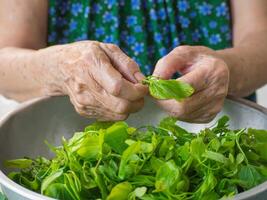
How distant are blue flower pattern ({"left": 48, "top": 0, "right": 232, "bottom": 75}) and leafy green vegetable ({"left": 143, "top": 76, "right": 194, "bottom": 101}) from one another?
1.31 feet

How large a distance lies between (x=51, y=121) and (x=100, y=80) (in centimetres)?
17

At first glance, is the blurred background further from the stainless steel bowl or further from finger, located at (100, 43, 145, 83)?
finger, located at (100, 43, 145, 83)

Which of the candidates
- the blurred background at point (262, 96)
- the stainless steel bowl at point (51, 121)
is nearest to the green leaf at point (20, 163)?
the stainless steel bowl at point (51, 121)

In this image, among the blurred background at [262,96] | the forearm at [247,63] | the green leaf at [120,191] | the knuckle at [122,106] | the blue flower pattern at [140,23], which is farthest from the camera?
the blurred background at [262,96]

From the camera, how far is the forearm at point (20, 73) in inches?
30.5

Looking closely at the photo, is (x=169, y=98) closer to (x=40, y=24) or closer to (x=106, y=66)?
(x=106, y=66)

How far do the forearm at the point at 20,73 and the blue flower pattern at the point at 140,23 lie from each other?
0.14 meters

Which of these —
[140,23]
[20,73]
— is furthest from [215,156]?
[140,23]

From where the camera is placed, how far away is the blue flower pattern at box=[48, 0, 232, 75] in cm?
98

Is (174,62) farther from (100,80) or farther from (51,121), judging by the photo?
(51,121)

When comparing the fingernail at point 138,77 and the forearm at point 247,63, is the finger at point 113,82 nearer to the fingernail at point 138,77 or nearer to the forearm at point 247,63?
the fingernail at point 138,77

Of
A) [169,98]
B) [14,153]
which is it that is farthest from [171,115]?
[14,153]

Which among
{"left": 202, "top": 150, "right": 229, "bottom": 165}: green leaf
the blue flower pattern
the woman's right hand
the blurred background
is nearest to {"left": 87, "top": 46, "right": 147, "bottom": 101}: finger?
the woman's right hand

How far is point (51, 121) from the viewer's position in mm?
740
